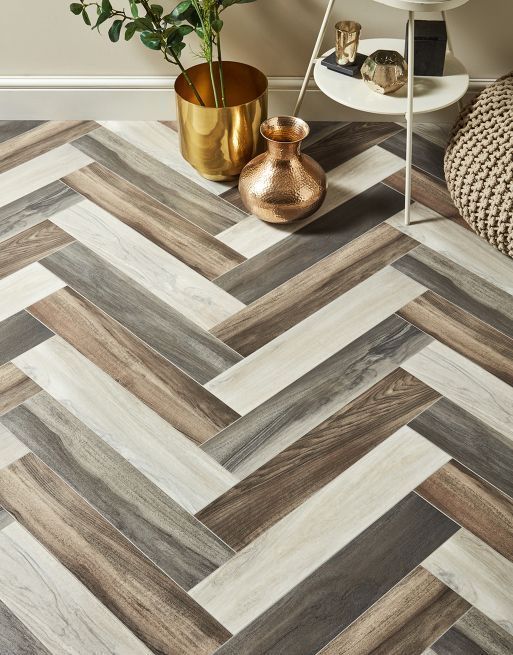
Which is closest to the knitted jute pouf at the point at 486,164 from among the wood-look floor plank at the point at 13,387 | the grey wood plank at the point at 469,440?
Result: the grey wood plank at the point at 469,440

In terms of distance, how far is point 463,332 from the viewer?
207 cm

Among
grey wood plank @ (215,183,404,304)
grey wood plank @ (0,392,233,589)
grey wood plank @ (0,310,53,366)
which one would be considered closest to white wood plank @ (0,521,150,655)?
grey wood plank @ (0,392,233,589)

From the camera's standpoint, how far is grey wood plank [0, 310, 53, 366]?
6.73ft

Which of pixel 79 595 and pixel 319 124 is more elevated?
pixel 319 124

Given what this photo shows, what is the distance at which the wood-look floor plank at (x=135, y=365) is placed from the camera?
191cm

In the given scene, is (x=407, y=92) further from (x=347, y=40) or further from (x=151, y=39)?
(x=151, y=39)

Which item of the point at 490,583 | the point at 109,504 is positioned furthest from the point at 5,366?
the point at 490,583

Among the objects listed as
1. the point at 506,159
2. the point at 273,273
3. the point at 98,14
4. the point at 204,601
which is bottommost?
the point at 204,601

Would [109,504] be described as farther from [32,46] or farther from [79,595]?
[32,46]

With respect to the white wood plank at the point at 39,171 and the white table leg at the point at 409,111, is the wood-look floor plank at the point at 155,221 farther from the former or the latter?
the white table leg at the point at 409,111

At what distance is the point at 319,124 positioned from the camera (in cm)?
266

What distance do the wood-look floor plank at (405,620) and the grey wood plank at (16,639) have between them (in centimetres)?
50

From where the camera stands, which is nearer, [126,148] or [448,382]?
[448,382]

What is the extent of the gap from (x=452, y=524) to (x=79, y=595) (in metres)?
0.71
